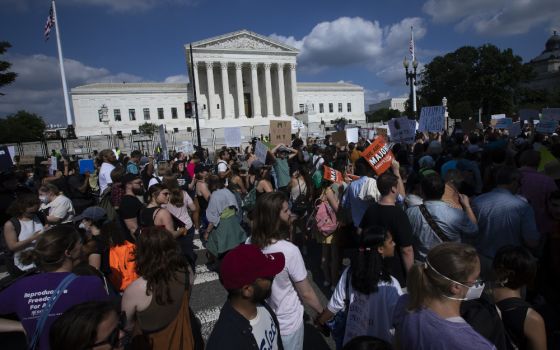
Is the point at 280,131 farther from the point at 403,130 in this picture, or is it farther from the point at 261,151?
the point at 403,130

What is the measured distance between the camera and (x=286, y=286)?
250 centimetres

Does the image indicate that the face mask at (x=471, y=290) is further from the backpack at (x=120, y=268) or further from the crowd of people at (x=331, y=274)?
the backpack at (x=120, y=268)

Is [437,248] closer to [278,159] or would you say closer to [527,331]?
[527,331]

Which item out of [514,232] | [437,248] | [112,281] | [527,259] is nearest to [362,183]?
[514,232]

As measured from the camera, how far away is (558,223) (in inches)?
111

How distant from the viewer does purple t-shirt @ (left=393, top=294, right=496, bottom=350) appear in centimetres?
154

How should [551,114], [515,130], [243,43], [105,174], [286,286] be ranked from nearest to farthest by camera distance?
[286,286] → [105,174] → [551,114] → [515,130] → [243,43]

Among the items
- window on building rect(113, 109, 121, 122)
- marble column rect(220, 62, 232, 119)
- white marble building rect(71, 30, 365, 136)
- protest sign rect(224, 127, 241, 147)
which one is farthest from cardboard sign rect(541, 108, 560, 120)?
window on building rect(113, 109, 121, 122)

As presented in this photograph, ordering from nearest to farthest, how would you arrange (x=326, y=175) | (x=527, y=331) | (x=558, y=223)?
(x=527, y=331) < (x=558, y=223) < (x=326, y=175)

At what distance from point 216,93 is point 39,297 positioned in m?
65.1

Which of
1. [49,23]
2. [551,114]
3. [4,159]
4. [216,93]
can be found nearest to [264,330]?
[4,159]

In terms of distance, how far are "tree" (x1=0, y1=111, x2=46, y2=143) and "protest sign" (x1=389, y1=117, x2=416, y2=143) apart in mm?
49004

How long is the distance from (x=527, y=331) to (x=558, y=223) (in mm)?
1426

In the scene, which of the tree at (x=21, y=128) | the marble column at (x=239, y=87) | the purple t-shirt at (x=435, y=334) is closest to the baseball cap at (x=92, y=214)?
the purple t-shirt at (x=435, y=334)
